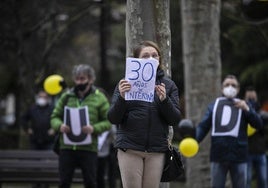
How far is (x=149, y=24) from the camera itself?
7941mm

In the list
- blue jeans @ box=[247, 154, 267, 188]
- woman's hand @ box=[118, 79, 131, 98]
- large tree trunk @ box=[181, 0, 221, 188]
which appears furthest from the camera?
large tree trunk @ box=[181, 0, 221, 188]

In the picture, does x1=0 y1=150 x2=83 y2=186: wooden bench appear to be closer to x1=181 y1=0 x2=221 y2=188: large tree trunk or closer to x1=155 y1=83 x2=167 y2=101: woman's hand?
x1=181 y1=0 x2=221 y2=188: large tree trunk

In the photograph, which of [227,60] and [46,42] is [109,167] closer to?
[46,42]

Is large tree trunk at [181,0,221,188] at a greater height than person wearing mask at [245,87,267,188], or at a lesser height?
greater

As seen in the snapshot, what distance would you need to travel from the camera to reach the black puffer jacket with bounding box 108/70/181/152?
6.72m

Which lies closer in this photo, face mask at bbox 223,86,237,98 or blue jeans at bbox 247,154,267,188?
face mask at bbox 223,86,237,98

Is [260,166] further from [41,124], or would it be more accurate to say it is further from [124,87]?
[124,87]

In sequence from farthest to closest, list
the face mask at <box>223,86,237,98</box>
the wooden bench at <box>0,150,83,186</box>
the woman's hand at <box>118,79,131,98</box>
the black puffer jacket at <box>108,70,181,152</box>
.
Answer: the wooden bench at <box>0,150,83,186</box> < the face mask at <box>223,86,237,98</box> < the black puffer jacket at <box>108,70,181,152</box> < the woman's hand at <box>118,79,131,98</box>

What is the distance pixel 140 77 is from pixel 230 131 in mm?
3146

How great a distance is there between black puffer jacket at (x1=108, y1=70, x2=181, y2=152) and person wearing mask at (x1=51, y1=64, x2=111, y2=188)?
3.07 metres

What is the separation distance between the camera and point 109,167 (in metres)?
13.6

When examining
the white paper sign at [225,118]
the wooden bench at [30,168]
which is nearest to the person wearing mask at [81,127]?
the white paper sign at [225,118]

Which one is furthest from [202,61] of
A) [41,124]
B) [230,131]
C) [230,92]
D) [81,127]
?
[41,124]

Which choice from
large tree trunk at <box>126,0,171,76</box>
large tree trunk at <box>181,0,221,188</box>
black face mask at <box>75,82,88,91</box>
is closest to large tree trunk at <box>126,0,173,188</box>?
large tree trunk at <box>126,0,171,76</box>
